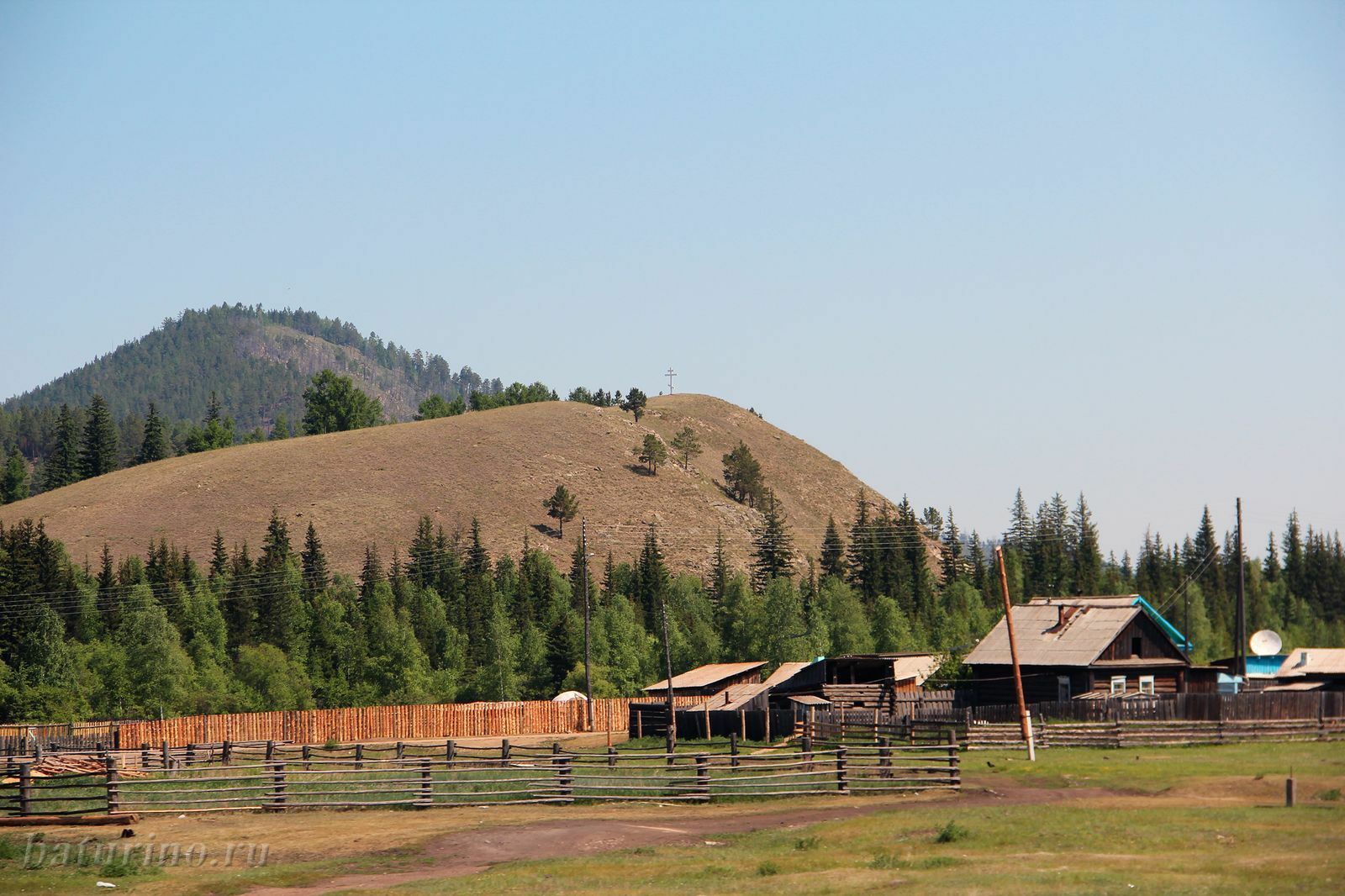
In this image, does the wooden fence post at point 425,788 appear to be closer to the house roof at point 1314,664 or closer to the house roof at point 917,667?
the house roof at point 917,667

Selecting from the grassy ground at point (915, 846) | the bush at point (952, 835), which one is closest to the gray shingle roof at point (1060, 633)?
the grassy ground at point (915, 846)

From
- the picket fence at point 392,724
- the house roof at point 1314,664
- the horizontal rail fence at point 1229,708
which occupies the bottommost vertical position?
the picket fence at point 392,724

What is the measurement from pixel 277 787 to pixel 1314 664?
5194 cm

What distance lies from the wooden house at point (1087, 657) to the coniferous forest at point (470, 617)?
424 centimetres

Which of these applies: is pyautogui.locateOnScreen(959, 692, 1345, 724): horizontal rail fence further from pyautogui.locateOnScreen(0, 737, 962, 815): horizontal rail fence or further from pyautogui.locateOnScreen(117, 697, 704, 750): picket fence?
pyautogui.locateOnScreen(117, 697, 704, 750): picket fence

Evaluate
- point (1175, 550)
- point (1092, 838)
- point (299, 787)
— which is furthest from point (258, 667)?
point (1175, 550)

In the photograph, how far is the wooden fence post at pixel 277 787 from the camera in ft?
121

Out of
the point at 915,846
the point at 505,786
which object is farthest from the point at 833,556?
the point at 915,846

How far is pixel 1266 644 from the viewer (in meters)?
70.6

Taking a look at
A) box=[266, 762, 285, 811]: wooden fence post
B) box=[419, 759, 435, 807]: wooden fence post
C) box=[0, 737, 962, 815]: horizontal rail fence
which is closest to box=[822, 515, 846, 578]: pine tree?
box=[0, 737, 962, 815]: horizontal rail fence

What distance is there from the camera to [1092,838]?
26.2m

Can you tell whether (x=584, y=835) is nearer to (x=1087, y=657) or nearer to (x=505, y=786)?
(x=505, y=786)

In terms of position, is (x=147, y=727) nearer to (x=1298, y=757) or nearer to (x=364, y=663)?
(x=364, y=663)

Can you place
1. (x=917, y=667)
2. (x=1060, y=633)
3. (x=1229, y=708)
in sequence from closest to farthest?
1. (x=1229, y=708)
2. (x=1060, y=633)
3. (x=917, y=667)
